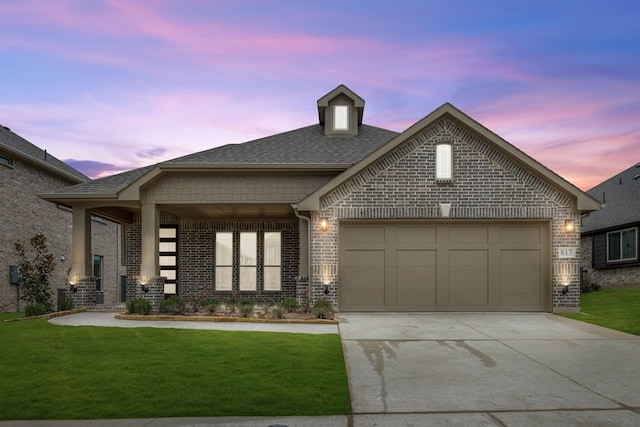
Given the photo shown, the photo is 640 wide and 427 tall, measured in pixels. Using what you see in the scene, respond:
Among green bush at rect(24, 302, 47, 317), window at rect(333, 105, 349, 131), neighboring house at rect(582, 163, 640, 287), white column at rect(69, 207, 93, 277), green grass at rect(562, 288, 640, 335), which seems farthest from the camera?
neighboring house at rect(582, 163, 640, 287)

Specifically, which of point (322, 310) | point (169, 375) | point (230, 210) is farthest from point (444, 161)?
point (169, 375)

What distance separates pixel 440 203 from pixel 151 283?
30.3ft

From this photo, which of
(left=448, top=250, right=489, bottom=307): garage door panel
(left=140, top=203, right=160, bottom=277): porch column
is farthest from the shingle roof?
(left=448, top=250, right=489, bottom=307): garage door panel

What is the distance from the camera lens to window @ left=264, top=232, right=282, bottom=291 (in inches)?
810

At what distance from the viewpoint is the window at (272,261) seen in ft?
67.5

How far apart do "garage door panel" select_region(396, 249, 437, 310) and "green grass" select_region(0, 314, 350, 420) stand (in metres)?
5.04

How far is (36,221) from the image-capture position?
2258 cm

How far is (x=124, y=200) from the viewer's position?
1667 cm

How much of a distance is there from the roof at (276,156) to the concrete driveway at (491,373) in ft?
20.6

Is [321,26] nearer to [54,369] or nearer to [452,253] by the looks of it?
[452,253]

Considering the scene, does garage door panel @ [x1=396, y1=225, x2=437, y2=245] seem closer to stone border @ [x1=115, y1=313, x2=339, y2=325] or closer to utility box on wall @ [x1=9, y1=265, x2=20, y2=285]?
stone border @ [x1=115, y1=313, x2=339, y2=325]

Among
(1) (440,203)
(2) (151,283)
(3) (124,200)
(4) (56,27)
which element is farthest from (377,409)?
(4) (56,27)

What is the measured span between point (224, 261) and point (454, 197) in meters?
9.73

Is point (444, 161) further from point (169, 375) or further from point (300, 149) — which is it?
point (169, 375)
